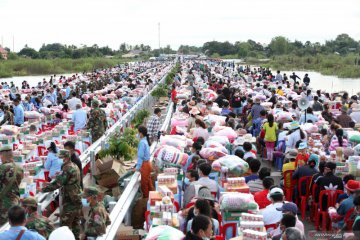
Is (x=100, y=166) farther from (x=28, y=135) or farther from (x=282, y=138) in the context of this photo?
(x=282, y=138)

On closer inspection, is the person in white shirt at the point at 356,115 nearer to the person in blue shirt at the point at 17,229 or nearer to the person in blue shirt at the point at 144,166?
the person in blue shirt at the point at 144,166

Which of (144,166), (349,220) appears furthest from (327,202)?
(144,166)

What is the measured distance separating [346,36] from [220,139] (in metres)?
125

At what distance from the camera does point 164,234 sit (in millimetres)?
4914

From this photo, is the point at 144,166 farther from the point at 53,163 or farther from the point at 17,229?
the point at 17,229

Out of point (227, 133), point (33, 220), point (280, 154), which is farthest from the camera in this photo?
point (280, 154)

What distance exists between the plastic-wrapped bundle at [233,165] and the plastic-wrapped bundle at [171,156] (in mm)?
898

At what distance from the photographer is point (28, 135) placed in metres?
10.7

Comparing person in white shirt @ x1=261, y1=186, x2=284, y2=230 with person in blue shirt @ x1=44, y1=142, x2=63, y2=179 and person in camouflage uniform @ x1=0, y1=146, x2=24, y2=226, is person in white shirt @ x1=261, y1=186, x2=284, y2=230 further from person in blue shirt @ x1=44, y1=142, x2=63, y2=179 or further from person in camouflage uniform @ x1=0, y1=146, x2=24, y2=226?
person in blue shirt @ x1=44, y1=142, x2=63, y2=179

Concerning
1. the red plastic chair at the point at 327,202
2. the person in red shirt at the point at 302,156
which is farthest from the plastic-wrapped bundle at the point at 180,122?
the red plastic chair at the point at 327,202

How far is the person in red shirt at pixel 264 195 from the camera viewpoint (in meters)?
6.36

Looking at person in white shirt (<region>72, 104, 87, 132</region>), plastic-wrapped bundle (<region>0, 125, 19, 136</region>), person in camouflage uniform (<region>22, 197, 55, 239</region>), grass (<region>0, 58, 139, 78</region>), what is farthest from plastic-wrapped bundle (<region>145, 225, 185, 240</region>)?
grass (<region>0, 58, 139, 78</region>)

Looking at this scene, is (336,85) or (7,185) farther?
(336,85)

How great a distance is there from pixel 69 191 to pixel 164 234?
2.20 metres
